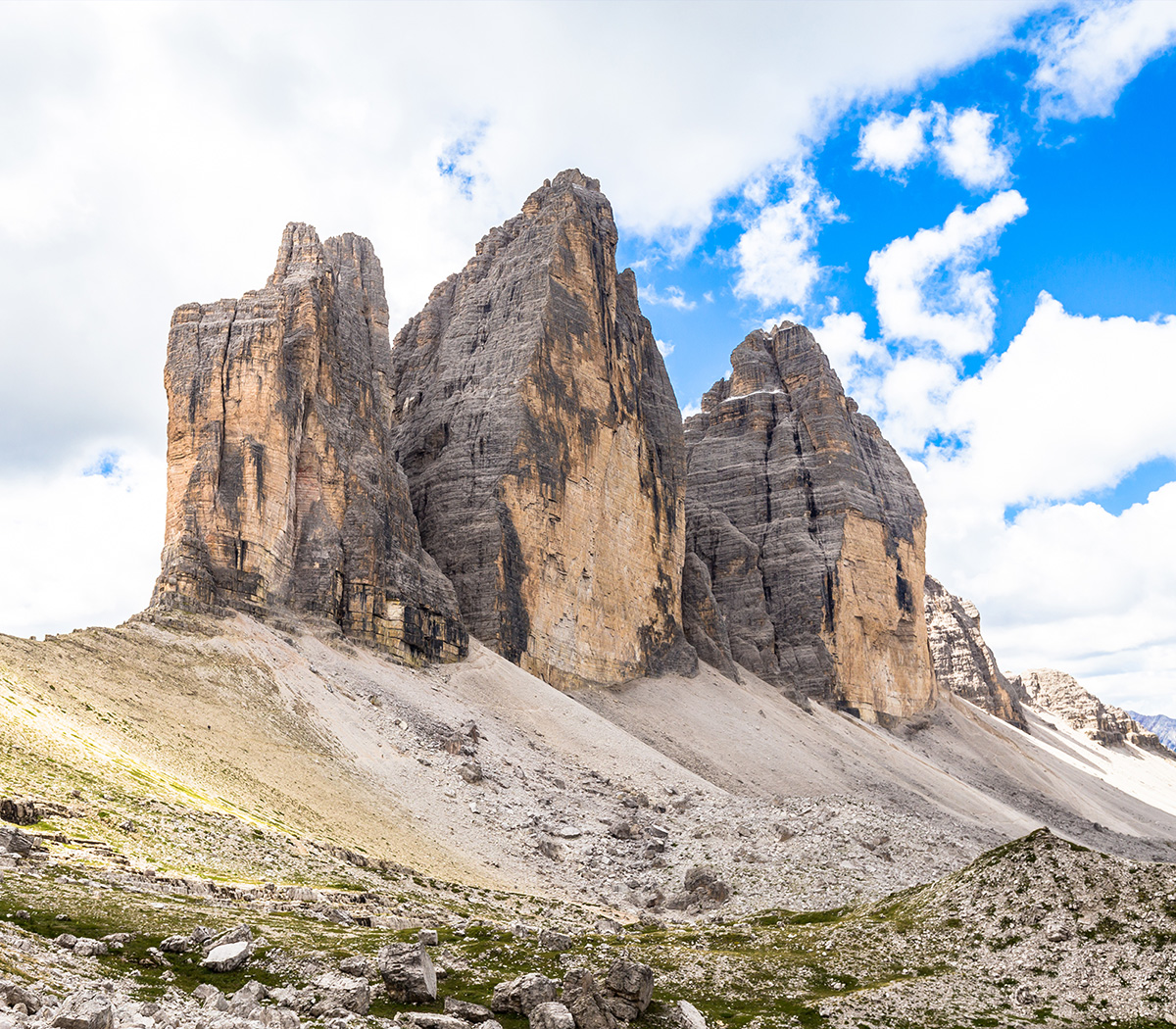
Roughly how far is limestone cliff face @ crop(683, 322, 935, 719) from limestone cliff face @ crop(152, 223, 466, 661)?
46.9 metres

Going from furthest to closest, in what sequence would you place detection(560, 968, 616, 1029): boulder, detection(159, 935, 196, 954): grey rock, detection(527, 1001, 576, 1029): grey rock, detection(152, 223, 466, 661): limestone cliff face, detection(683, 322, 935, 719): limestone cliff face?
1. detection(683, 322, 935, 719): limestone cliff face
2. detection(152, 223, 466, 661): limestone cliff face
3. detection(159, 935, 196, 954): grey rock
4. detection(560, 968, 616, 1029): boulder
5. detection(527, 1001, 576, 1029): grey rock

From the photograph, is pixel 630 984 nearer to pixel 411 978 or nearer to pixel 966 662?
pixel 411 978

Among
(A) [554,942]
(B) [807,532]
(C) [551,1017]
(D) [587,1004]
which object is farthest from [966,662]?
(C) [551,1017]

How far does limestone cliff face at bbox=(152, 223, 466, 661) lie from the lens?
2699 inches

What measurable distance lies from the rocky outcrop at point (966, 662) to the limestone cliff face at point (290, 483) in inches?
4430

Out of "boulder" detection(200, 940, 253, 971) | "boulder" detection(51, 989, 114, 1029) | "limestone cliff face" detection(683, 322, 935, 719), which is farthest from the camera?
"limestone cliff face" detection(683, 322, 935, 719)

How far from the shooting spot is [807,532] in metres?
136

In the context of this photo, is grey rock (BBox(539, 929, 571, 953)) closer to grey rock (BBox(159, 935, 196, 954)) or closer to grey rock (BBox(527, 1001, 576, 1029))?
grey rock (BBox(527, 1001, 576, 1029))

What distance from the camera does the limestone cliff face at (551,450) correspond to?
92000 mm

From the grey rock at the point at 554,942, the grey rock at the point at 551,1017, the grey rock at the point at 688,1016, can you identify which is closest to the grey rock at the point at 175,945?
the grey rock at the point at 551,1017

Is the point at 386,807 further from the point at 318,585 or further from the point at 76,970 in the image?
the point at 76,970

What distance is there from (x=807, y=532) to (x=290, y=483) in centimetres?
7935

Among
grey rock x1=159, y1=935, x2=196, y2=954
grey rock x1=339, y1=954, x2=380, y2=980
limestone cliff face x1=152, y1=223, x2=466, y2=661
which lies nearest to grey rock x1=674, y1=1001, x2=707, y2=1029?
grey rock x1=339, y1=954, x2=380, y2=980

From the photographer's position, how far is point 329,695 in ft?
205
